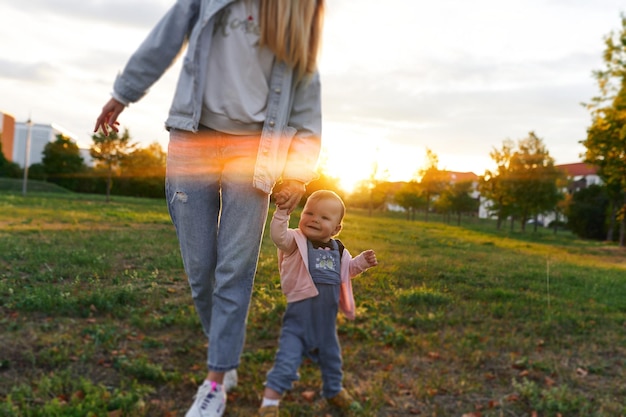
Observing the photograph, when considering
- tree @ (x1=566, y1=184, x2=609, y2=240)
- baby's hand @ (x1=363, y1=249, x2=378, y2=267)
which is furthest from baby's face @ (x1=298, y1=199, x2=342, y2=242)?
tree @ (x1=566, y1=184, x2=609, y2=240)

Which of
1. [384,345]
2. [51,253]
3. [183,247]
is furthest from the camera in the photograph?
[51,253]

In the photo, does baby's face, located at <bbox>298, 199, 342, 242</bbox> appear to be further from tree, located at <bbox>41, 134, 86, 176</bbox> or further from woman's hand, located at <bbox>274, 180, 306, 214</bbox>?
tree, located at <bbox>41, 134, 86, 176</bbox>

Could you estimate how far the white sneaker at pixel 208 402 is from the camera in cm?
295

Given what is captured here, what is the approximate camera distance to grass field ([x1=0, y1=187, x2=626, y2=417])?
11.3 ft

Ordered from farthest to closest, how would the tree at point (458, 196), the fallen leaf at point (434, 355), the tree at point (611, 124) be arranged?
the tree at point (458, 196) → the tree at point (611, 124) → the fallen leaf at point (434, 355)

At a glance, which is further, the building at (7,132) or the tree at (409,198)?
the building at (7,132)

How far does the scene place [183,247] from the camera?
3.00 meters

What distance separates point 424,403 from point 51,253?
20.9 feet

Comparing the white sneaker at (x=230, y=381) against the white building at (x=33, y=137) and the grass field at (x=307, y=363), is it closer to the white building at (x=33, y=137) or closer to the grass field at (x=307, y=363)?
the grass field at (x=307, y=363)

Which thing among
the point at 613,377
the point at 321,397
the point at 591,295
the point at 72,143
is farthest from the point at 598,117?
the point at 72,143

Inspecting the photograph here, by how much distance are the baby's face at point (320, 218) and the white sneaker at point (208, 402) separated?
95 cm

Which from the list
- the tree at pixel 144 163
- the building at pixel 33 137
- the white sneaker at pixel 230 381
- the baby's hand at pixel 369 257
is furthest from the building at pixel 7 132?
the baby's hand at pixel 369 257

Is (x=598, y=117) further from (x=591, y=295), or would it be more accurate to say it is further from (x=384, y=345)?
(x=384, y=345)

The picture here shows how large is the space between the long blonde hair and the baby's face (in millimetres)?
691
